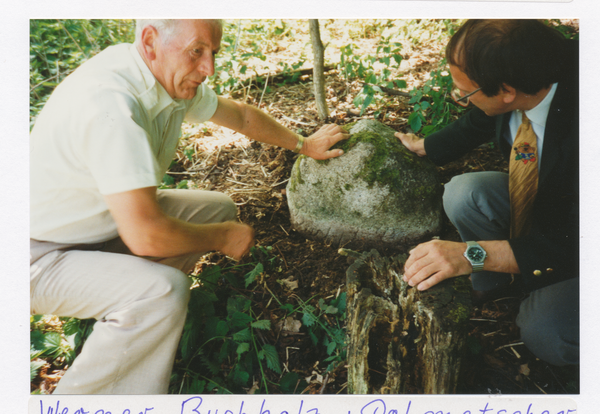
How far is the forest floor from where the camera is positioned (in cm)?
201

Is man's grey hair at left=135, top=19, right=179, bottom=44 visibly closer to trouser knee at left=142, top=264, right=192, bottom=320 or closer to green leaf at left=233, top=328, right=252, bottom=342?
trouser knee at left=142, top=264, right=192, bottom=320

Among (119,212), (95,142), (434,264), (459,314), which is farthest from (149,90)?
(459,314)

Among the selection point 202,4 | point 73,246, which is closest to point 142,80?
point 202,4

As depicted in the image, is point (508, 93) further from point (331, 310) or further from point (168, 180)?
point (168, 180)

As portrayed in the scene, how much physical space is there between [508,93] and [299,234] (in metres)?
1.50

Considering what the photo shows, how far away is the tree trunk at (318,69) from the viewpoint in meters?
2.94

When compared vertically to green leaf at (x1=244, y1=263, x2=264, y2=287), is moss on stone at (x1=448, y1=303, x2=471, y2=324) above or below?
above

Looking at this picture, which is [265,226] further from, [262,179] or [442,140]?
[442,140]

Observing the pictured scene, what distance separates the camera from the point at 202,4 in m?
1.72

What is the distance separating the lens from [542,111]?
1.93m

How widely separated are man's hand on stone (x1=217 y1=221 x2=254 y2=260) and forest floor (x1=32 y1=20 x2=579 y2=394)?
51 cm

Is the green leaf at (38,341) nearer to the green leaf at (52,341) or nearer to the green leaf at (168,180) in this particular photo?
the green leaf at (52,341)

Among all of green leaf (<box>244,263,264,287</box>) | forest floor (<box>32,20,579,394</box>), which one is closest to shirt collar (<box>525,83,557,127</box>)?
Answer: forest floor (<box>32,20,579,394</box>)

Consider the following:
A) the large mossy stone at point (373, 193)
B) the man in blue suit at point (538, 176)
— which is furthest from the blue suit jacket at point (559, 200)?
the large mossy stone at point (373, 193)
